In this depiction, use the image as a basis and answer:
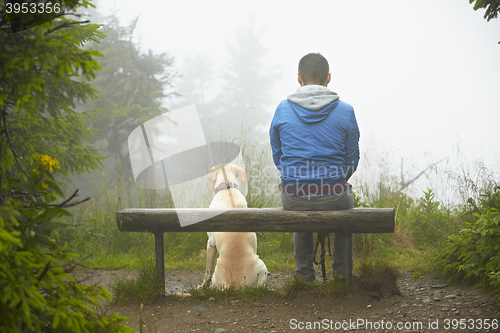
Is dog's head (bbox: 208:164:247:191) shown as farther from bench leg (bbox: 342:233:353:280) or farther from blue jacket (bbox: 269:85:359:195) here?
bench leg (bbox: 342:233:353:280)

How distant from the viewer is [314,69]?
332cm

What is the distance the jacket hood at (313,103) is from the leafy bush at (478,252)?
4.60 feet

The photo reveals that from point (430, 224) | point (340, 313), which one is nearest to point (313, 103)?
point (340, 313)

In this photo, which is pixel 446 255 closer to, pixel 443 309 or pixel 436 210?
pixel 443 309

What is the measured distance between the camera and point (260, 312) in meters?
3.09

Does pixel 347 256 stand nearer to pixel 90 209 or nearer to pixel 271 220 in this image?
pixel 271 220

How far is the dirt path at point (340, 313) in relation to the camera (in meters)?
2.71

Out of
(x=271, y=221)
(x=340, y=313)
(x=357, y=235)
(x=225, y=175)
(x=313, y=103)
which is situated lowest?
(x=340, y=313)

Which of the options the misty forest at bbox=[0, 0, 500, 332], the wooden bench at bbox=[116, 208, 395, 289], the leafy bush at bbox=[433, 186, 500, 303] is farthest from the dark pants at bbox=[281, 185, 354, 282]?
the leafy bush at bbox=[433, 186, 500, 303]

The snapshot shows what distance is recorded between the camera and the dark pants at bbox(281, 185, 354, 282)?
325 cm

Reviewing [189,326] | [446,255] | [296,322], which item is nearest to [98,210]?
[189,326]

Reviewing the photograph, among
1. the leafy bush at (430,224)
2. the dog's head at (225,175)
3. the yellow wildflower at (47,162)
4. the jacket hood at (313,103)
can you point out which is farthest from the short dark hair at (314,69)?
the leafy bush at (430,224)

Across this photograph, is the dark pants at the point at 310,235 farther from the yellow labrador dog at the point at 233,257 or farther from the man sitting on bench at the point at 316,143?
the yellow labrador dog at the point at 233,257

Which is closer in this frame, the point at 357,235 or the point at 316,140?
the point at 316,140
